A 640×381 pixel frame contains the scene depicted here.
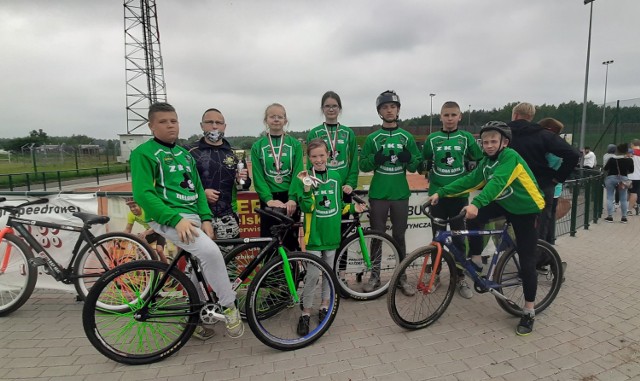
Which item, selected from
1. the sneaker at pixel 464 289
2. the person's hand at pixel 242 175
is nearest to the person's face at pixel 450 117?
the sneaker at pixel 464 289

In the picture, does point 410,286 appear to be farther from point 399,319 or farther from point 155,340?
point 155,340

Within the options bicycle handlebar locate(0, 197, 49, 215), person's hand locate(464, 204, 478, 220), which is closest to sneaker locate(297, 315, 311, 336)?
person's hand locate(464, 204, 478, 220)

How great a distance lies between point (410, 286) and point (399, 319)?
33 centimetres

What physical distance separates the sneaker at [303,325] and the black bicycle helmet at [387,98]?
8.21 feet

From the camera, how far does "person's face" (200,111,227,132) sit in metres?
3.38

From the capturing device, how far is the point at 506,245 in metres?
3.45

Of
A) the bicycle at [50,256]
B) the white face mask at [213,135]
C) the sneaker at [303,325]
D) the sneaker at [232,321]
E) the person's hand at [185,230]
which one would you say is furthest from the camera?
the bicycle at [50,256]

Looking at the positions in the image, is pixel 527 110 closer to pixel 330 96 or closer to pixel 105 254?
pixel 330 96

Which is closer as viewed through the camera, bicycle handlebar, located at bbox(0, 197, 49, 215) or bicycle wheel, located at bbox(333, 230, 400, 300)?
bicycle handlebar, located at bbox(0, 197, 49, 215)

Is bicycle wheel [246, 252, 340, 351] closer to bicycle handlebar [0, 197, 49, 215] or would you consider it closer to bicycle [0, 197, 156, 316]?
bicycle [0, 197, 156, 316]

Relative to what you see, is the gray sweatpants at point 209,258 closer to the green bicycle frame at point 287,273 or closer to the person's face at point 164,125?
the green bicycle frame at point 287,273

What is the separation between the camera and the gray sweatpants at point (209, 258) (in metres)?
2.72

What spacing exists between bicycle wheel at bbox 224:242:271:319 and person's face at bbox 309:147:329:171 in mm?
924

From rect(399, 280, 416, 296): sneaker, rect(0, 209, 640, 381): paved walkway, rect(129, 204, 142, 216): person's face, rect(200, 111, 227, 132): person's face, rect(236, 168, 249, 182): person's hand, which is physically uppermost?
rect(200, 111, 227, 132): person's face
